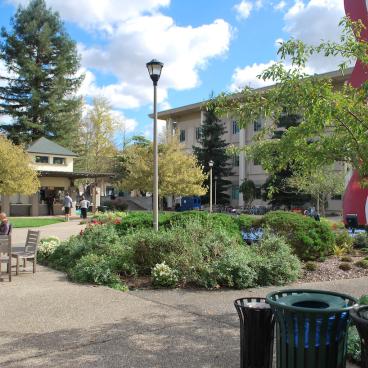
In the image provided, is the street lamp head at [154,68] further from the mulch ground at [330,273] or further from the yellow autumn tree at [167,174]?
the yellow autumn tree at [167,174]

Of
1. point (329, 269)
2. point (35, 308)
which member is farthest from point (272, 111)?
point (329, 269)

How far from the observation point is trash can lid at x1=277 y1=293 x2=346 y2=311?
3.75m

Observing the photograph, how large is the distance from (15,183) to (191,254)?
25168mm

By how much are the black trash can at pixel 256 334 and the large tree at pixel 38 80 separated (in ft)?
165

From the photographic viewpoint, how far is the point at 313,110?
521 cm

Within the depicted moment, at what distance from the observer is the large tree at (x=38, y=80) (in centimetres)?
5225

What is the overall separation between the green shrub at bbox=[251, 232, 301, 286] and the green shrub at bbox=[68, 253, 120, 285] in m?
2.63

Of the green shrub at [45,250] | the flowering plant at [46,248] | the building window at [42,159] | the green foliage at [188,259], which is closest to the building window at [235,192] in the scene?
the building window at [42,159]

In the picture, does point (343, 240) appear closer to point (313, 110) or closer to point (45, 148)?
point (313, 110)

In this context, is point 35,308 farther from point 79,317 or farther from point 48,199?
point 48,199

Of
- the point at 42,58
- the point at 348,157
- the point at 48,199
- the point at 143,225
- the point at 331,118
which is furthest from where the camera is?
the point at 42,58

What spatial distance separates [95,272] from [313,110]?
17.3ft

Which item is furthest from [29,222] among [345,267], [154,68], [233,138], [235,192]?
[233,138]

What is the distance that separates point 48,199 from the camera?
1604 inches
